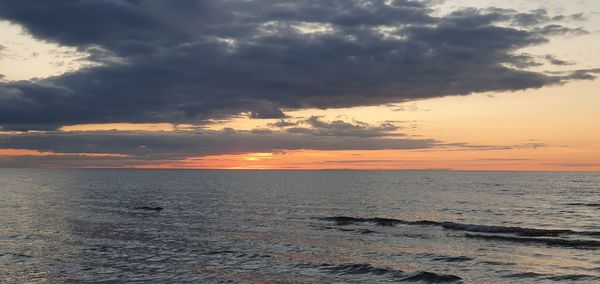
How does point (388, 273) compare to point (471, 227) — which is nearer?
point (388, 273)

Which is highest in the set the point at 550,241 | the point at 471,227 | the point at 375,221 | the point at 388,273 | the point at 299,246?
the point at 388,273

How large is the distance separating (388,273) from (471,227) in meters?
24.9

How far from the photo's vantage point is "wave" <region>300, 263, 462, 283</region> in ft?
99.9

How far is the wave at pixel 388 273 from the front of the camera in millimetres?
30438

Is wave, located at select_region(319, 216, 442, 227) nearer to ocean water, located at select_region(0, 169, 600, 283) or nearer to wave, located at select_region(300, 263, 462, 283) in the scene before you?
ocean water, located at select_region(0, 169, 600, 283)

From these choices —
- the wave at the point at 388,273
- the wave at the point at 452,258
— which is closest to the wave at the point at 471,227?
the wave at the point at 452,258

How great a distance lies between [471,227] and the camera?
176ft

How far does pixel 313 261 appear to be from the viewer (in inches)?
1410

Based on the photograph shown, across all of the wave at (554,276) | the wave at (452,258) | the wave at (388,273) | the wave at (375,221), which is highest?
the wave at (388,273)

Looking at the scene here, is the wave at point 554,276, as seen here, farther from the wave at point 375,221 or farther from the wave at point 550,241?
the wave at point 375,221

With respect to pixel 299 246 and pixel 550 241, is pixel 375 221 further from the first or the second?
pixel 550 241

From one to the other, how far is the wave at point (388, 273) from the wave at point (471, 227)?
71.6 ft

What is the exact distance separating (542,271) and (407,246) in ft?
38.7

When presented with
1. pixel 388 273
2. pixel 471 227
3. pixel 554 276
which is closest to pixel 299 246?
pixel 388 273
